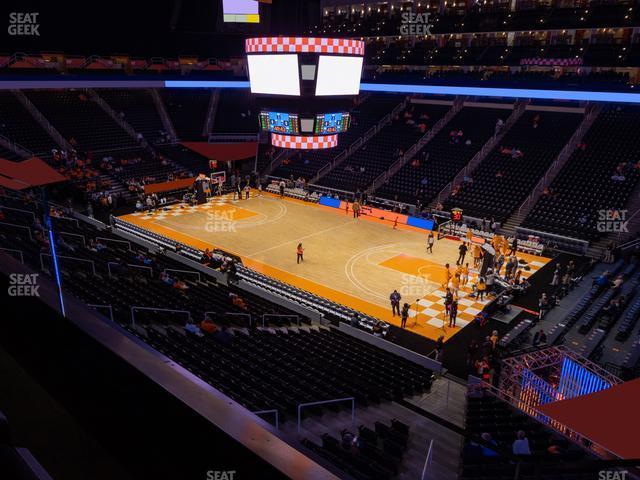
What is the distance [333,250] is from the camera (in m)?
25.0

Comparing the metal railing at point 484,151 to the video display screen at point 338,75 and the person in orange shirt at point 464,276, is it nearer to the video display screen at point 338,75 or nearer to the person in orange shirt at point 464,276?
the person in orange shirt at point 464,276

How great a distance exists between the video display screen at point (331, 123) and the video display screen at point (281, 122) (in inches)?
24.3

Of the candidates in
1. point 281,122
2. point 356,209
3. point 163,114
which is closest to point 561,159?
point 356,209

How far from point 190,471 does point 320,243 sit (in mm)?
23662

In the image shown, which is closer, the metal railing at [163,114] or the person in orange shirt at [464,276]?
the person in orange shirt at [464,276]

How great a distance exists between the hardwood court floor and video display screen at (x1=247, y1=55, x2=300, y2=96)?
28.6ft

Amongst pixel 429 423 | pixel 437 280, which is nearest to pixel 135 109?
pixel 437 280

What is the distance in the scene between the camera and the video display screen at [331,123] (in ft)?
47.2

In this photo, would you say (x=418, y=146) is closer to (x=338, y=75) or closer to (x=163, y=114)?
(x=163, y=114)

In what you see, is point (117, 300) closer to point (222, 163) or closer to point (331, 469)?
point (331, 469)

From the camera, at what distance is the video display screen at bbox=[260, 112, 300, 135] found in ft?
47.1

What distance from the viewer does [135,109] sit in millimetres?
43344

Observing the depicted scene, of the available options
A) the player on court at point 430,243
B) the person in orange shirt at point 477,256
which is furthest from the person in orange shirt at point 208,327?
the player on court at point 430,243

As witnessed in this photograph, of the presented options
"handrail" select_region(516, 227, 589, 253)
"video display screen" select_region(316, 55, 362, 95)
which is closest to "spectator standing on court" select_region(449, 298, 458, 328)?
"video display screen" select_region(316, 55, 362, 95)
